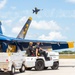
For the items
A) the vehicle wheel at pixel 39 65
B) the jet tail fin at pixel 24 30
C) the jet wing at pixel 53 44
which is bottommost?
the vehicle wheel at pixel 39 65

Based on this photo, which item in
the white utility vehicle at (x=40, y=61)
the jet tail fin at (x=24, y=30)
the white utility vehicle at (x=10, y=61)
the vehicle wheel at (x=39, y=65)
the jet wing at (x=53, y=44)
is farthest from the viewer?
the jet tail fin at (x=24, y=30)

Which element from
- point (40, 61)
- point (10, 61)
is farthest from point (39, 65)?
point (10, 61)

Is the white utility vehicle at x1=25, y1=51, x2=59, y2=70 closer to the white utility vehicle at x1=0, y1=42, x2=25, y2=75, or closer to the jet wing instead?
the white utility vehicle at x1=0, y1=42, x2=25, y2=75

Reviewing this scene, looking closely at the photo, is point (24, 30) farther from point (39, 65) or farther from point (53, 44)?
point (39, 65)

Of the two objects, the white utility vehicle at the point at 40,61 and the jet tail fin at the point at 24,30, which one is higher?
the jet tail fin at the point at 24,30

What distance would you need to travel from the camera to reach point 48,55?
973 inches

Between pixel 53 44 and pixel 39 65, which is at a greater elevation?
pixel 53 44

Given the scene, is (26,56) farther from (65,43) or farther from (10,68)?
(65,43)

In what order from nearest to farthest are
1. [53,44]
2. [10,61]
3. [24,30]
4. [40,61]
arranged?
[10,61] < [40,61] < [53,44] < [24,30]

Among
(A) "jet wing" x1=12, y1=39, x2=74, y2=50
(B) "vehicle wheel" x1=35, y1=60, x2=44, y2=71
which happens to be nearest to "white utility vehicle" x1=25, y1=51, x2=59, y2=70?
(B) "vehicle wheel" x1=35, y1=60, x2=44, y2=71

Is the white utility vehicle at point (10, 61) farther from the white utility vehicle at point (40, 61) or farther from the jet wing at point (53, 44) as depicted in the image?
the jet wing at point (53, 44)

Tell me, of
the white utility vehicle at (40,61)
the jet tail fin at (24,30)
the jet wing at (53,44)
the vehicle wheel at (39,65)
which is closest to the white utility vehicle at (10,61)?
the white utility vehicle at (40,61)

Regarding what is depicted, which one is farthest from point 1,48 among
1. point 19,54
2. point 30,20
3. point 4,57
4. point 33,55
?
point 30,20

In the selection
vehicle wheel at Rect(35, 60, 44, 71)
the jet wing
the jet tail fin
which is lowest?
vehicle wheel at Rect(35, 60, 44, 71)
